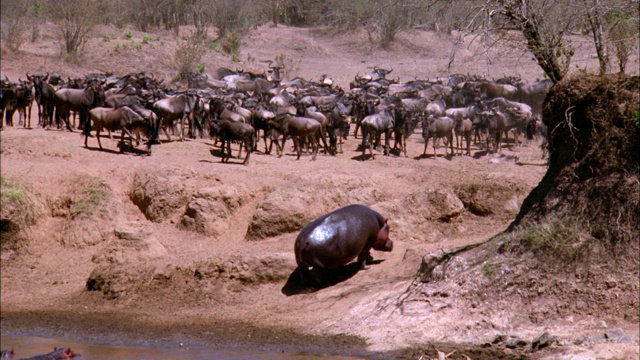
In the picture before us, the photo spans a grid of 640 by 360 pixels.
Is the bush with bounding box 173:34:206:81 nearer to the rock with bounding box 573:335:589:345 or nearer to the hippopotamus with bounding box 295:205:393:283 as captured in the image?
the hippopotamus with bounding box 295:205:393:283

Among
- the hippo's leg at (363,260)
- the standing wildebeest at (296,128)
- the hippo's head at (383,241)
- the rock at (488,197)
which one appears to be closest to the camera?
the hippo's leg at (363,260)

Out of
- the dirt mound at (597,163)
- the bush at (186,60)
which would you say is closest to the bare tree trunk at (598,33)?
the dirt mound at (597,163)

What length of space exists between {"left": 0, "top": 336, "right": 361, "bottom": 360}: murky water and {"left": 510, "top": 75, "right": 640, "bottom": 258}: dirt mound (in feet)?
10.8

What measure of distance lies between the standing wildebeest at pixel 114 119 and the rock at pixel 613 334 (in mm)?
12314

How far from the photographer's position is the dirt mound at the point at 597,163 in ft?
36.3

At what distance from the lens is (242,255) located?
1397cm

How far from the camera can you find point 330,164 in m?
20.1

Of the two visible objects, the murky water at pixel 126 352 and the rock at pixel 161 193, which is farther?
the rock at pixel 161 193

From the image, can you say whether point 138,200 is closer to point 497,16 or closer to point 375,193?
point 375,193

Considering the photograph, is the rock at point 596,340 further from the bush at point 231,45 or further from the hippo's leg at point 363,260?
the bush at point 231,45

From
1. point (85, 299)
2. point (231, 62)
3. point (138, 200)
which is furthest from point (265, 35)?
point (85, 299)

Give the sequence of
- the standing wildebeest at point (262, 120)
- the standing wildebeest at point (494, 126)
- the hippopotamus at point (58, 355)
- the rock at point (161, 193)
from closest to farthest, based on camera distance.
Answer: the hippopotamus at point (58, 355)
the rock at point (161, 193)
the standing wildebeest at point (262, 120)
the standing wildebeest at point (494, 126)

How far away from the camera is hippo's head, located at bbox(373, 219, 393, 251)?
46.6ft

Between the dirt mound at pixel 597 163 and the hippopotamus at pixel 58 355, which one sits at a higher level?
the dirt mound at pixel 597 163
